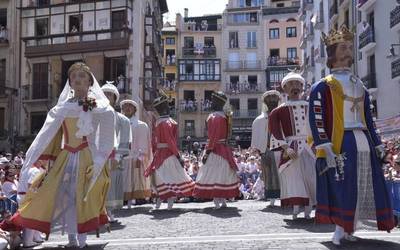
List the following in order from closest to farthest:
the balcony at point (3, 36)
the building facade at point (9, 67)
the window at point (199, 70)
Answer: the building facade at point (9, 67)
the balcony at point (3, 36)
the window at point (199, 70)

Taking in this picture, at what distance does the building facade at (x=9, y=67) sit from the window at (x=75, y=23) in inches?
165

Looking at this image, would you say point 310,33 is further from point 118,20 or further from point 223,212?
point 223,212

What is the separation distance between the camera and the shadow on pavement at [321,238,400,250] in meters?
6.37

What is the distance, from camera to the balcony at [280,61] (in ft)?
217

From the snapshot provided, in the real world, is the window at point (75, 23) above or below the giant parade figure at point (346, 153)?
above

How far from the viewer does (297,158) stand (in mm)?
9398

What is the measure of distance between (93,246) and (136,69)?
31.7m

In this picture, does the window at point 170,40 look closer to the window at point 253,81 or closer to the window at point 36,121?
the window at point 253,81

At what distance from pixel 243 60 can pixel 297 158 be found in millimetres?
59085

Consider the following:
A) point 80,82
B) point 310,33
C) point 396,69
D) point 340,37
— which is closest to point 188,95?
point 310,33

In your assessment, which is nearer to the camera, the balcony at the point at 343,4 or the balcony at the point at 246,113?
the balcony at the point at 343,4

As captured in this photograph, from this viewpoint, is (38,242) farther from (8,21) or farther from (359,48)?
(8,21)

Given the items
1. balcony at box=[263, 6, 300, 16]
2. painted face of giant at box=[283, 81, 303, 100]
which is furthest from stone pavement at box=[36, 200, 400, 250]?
balcony at box=[263, 6, 300, 16]

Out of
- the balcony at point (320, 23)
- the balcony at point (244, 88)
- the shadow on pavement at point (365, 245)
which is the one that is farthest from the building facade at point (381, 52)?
the balcony at point (244, 88)
